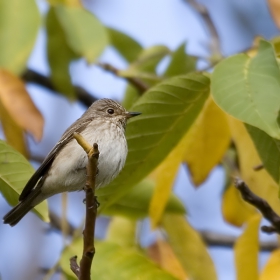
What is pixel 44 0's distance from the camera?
421cm

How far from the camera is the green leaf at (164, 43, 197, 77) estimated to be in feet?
14.1

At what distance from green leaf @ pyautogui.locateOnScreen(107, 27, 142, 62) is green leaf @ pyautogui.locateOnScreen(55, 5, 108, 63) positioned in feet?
2.16

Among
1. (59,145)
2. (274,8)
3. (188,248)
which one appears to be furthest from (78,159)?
(274,8)

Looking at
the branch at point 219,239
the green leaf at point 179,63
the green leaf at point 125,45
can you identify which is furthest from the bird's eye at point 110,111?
the branch at point 219,239

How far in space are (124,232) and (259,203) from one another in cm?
151

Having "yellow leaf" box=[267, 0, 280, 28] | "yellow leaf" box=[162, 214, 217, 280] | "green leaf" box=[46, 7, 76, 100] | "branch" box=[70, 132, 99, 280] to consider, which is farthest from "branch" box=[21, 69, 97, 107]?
"branch" box=[70, 132, 99, 280]

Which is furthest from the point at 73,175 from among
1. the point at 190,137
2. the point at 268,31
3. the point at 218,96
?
the point at 268,31

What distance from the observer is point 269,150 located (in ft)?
9.24

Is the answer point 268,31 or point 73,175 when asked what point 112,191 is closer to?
point 73,175

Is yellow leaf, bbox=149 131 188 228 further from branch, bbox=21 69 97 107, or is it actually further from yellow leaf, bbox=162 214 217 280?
branch, bbox=21 69 97 107

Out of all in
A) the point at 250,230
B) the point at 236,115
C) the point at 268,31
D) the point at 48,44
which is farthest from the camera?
the point at 268,31

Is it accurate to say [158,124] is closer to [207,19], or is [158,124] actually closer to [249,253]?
[249,253]

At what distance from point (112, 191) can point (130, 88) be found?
169 cm

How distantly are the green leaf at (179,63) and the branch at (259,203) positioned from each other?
56.5 inches
